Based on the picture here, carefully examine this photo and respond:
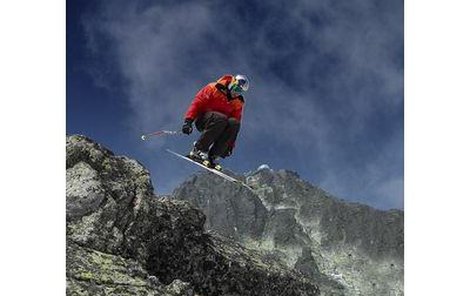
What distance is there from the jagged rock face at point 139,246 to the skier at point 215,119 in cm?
186

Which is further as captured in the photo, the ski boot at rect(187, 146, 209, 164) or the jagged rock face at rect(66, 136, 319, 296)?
the ski boot at rect(187, 146, 209, 164)

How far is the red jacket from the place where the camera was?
13.9 metres

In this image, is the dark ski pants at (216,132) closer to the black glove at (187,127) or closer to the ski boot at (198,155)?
the ski boot at (198,155)

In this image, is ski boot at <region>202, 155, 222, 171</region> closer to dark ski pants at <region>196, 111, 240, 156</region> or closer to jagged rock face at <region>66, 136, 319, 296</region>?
dark ski pants at <region>196, 111, 240, 156</region>

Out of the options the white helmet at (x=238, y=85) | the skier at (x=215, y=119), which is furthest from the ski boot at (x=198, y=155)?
the white helmet at (x=238, y=85)

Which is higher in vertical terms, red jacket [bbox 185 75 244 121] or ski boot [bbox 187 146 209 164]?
red jacket [bbox 185 75 244 121]

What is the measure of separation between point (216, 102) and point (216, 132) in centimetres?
63
